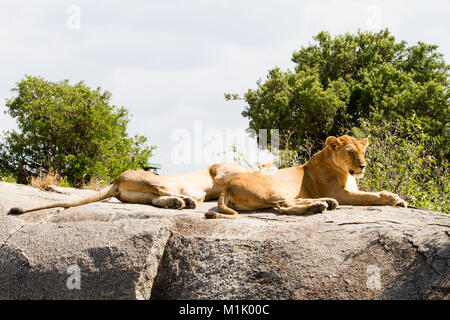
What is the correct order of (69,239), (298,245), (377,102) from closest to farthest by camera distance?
(298,245), (69,239), (377,102)

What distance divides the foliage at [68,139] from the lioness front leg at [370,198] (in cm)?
1132

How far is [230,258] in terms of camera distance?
4703 millimetres

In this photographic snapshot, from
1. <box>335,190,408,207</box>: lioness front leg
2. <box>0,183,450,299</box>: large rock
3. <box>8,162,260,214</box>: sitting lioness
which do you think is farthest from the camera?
<box>8,162,260,214</box>: sitting lioness

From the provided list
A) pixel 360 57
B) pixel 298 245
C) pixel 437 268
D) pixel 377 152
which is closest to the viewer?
pixel 437 268

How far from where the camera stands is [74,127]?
57.7ft

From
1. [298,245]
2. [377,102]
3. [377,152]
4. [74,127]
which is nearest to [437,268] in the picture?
[298,245]

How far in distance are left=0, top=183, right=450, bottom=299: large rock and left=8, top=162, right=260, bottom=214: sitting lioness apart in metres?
1.18

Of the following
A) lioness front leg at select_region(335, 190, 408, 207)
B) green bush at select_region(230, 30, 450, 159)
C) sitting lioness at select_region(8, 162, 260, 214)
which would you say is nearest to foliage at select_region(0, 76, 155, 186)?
green bush at select_region(230, 30, 450, 159)

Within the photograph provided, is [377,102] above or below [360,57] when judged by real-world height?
below

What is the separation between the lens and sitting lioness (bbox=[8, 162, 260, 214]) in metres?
6.70

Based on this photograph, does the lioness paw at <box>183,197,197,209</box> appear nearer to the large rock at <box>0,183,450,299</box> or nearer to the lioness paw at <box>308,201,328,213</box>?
the large rock at <box>0,183,450,299</box>

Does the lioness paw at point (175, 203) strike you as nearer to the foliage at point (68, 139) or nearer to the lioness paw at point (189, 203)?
the lioness paw at point (189, 203)
